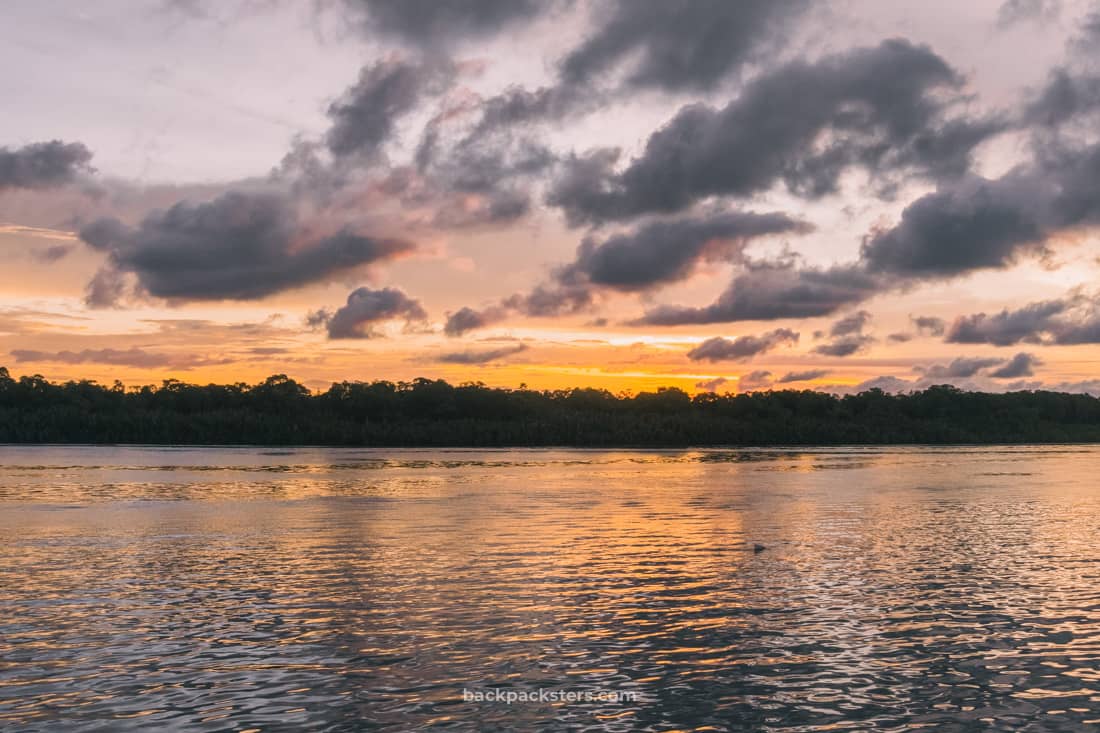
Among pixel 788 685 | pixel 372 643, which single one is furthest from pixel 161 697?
pixel 788 685

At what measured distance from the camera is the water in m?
19.5

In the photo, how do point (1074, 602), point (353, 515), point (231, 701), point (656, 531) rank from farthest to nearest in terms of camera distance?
point (353, 515), point (656, 531), point (1074, 602), point (231, 701)

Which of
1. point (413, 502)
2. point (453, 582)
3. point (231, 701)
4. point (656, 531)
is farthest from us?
point (413, 502)

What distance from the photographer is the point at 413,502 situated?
7219 centimetres

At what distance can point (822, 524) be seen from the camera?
184ft

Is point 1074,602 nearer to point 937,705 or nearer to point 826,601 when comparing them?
point 826,601

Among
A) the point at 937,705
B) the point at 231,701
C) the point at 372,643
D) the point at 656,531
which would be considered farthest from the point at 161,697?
the point at 656,531

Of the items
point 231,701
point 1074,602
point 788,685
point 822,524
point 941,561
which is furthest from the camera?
point 822,524

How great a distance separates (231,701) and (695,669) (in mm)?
9380

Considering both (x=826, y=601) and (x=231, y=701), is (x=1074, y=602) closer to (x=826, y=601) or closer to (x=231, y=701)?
(x=826, y=601)

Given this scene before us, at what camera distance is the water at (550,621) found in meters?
19.5

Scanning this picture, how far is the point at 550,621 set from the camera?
27.5 meters

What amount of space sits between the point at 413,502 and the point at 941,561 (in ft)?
131

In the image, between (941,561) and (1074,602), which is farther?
(941,561)
